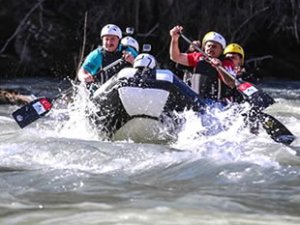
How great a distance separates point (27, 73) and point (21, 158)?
10.2 metres

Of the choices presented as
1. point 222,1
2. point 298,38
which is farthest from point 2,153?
point 298,38

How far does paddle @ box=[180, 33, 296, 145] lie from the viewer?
7.59 meters

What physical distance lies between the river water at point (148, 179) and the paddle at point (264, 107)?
0.36ft

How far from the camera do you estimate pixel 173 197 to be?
4883 mm

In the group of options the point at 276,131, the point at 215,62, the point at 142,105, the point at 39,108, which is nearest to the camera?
the point at 142,105

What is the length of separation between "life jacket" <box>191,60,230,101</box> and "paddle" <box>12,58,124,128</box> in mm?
932

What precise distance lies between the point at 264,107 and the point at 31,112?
272 cm

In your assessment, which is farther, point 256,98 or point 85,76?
point 85,76

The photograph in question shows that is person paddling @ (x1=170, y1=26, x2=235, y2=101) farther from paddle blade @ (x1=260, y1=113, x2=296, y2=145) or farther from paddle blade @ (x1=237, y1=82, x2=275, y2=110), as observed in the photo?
paddle blade @ (x1=260, y1=113, x2=296, y2=145)

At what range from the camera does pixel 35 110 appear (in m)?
8.15

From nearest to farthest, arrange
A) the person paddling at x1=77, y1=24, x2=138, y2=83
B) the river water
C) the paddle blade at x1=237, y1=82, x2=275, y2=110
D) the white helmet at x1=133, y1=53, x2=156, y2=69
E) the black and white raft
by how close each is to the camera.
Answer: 1. the river water
2. the black and white raft
3. the white helmet at x1=133, y1=53, x2=156, y2=69
4. the paddle blade at x1=237, y1=82, x2=275, y2=110
5. the person paddling at x1=77, y1=24, x2=138, y2=83

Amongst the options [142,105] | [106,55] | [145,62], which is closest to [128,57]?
[106,55]

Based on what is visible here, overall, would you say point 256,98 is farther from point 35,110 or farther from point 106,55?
point 35,110

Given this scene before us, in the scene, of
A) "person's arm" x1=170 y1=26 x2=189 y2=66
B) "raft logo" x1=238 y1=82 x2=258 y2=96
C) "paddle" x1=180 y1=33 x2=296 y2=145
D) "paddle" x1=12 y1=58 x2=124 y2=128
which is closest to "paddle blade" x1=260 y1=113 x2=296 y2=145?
"paddle" x1=180 y1=33 x2=296 y2=145
